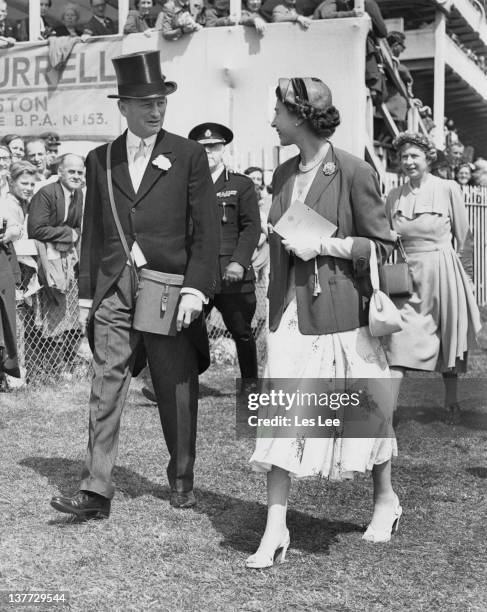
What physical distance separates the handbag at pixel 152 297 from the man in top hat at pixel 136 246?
0.10ft

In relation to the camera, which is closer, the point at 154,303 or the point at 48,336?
the point at 154,303

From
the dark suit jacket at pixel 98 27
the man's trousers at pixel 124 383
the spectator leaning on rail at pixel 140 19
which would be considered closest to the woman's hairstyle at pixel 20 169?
the man's trousers at pixel 124 383

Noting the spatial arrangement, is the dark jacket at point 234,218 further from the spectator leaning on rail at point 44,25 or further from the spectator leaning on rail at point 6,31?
the spectator leaning on rail at point 44,25

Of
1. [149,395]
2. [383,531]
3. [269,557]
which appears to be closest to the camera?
[269,557]

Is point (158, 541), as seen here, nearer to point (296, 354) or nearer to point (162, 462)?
point (296, 354)

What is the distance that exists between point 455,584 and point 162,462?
99.7 inches

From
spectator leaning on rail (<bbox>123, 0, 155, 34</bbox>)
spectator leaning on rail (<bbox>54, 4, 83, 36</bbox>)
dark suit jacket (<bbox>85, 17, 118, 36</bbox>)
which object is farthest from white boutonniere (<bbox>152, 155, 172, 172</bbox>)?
dark suit jacket (<bbox>85, 17, 118, 36</bbox>)

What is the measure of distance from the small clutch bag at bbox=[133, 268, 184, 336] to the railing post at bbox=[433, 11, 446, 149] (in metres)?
14.7

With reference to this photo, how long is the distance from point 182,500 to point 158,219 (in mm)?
1411

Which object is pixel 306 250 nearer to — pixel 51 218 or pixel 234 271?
pixel 234 271

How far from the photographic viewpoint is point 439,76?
18.9 metres

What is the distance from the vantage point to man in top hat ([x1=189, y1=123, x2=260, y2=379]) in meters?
7.84

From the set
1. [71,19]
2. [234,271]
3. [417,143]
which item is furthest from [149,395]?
[71,19]

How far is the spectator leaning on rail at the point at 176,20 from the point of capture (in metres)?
14.1
